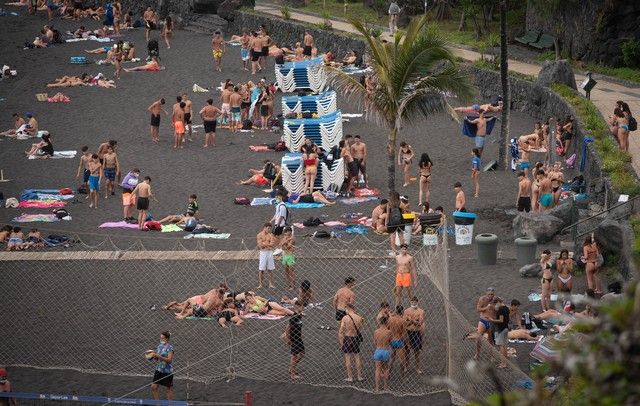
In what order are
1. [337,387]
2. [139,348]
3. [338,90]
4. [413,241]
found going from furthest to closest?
1. [338,90]
2. [413,241]
3. [139,348]
4. [337,387]

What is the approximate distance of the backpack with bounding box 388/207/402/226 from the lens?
85.0 feet

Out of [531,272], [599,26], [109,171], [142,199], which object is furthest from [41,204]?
[599,26]

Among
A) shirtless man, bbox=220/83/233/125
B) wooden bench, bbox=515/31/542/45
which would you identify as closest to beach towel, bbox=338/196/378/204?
shirtless man, bbox=220/83/233/125

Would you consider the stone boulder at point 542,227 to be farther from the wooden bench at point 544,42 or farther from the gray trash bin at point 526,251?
the wooden bench at point 544,42

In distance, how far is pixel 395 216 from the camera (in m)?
26.0

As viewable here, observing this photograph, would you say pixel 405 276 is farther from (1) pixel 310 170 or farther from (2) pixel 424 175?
(1) pixel 310 170

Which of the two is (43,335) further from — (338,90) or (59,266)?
(338,90)

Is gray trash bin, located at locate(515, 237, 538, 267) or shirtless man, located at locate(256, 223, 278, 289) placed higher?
shirtless man, located at locate(256, 223, 278, 289)

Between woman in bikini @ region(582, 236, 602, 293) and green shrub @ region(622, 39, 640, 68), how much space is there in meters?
18.0

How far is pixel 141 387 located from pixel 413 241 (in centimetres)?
758

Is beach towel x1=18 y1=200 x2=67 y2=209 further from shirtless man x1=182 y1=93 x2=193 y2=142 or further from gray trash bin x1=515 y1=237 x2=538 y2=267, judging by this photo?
gray trash bin x1=515 y1=237 x2=538 y2=267

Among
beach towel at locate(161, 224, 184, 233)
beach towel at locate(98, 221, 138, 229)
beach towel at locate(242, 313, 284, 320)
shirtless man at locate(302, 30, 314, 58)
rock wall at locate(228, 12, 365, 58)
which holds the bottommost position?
rock wall at locate(228, 12, 365, 58)

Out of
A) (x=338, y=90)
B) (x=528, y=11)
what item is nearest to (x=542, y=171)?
(x=338, y=90)

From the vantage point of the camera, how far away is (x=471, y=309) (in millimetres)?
22375
